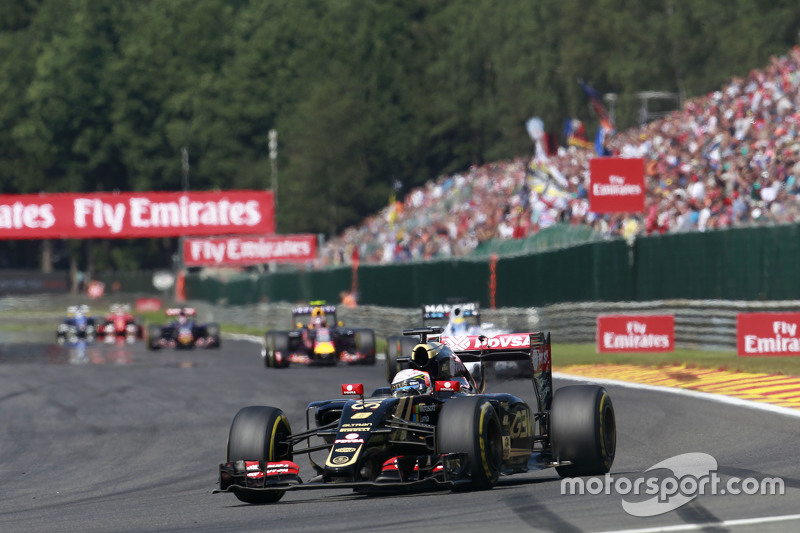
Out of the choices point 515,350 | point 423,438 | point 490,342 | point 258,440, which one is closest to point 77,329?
point 490,342

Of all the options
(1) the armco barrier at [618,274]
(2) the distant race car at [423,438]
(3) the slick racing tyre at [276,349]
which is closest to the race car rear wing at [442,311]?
(1) the armco barrier at [618,274]

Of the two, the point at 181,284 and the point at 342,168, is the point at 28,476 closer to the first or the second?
the point at 181,284

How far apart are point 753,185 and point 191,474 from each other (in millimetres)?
17047

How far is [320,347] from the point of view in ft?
97.5

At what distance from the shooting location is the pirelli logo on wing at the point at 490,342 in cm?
1217

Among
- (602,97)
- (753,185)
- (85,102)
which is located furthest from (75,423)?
(85,102)

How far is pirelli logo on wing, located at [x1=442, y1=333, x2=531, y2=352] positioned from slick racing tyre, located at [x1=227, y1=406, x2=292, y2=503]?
232 cm

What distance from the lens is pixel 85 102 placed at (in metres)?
110

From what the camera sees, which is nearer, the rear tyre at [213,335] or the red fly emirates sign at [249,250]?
the rear tyre at [213,335]

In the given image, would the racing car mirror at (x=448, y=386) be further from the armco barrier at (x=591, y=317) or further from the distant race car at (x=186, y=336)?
the distant race car at (x=186, y=336)

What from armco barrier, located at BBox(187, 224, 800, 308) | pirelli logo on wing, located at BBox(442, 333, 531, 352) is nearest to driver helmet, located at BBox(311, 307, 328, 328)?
armco barrier, located at BBox(187, 224, 800, 308)

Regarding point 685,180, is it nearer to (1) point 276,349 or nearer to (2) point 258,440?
(1) point 276,349

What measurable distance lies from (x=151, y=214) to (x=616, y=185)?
35599 millimetres

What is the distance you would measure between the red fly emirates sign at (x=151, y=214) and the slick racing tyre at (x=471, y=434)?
51.6m
